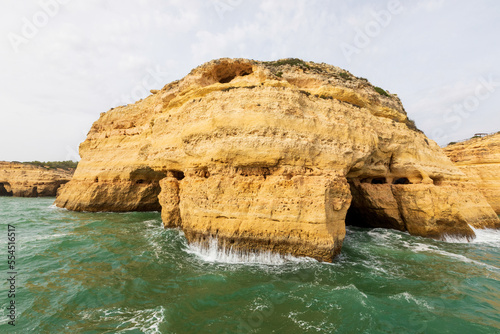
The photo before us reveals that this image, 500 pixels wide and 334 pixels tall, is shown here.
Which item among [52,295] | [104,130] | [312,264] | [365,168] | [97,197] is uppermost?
[104,130]

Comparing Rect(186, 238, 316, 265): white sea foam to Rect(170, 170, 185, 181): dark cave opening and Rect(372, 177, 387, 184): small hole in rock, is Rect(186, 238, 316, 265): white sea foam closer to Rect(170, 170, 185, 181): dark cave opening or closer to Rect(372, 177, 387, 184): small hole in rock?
Rect(170, 170, 185, 181): dark cave opening

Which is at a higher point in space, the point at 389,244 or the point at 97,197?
the point at 97,197

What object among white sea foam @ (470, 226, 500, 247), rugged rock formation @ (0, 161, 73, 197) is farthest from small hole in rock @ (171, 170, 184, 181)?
rugged rock formation @ (0, 161, 73, 197)

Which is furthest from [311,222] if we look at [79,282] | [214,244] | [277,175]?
[79,282]

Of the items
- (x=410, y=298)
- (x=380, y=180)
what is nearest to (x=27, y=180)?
(x=380, y=180)

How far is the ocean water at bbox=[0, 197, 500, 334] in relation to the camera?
155 inches

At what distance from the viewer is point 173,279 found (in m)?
5.52

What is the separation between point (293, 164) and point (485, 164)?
2140cm

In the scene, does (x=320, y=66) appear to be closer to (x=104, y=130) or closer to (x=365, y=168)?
(x=365, y=168)

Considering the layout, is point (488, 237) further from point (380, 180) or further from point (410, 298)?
point (410, 298)

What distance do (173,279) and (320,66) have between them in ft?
41.3

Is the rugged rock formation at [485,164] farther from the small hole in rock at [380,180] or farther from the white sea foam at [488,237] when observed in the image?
the small hole in rock at [380,180]

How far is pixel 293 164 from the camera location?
7312mm

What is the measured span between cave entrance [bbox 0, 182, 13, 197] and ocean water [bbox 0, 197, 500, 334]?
3318 centimetres
